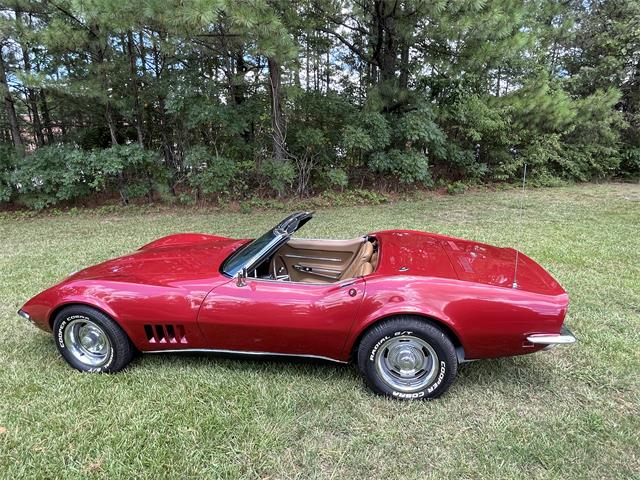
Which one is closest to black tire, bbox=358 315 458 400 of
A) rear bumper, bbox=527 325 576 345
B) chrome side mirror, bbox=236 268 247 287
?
rear bumper, bbox=527 325 576 345

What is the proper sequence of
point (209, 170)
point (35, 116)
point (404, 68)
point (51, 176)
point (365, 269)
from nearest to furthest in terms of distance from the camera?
1. point (365, 269)
2. point (51, 176)
3. point (209, 170)
4. point (404, 68)
5. point (35, 116)

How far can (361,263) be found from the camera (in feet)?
9.84

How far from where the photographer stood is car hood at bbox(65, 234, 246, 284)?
279 cm

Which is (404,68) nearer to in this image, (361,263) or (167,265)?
(361,263)

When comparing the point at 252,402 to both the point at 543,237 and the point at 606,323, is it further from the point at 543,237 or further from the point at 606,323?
the point at 543,237

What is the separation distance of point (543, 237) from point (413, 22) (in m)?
5.17

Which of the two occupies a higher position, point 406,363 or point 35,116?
point 35,116

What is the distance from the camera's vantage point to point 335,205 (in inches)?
403

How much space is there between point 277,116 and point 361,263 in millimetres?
7717

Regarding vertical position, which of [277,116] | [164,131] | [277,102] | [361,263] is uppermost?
[277,102]

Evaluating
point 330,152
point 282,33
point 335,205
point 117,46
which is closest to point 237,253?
point 282,33

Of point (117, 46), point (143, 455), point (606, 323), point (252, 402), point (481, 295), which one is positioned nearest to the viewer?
point (143, 455)

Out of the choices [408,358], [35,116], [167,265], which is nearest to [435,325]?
[408,358]

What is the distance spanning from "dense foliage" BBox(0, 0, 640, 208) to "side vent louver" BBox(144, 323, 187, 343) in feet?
19.8
